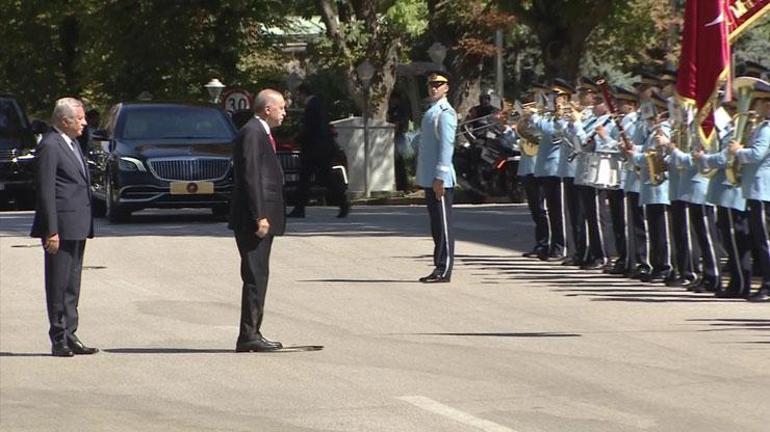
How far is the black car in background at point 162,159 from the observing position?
2778 centimetres

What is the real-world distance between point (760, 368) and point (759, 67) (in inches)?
185

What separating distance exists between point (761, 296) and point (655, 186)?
83.5 inches

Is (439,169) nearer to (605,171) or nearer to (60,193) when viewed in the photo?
(605,171)

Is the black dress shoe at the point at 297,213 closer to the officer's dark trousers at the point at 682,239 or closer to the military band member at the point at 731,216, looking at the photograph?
the officer's dark trousers at the point at 682,239

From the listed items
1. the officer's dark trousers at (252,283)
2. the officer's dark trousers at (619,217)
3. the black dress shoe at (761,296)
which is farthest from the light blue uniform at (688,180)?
the officer's dark trousers at (252,283)

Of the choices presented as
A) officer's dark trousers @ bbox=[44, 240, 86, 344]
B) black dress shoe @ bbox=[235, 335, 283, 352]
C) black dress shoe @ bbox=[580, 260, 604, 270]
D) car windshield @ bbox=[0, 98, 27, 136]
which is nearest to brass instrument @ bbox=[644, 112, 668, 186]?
black dress shoe @ bbox=[580, 260, 604, 270]

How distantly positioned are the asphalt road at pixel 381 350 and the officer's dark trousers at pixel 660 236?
1.14 feet

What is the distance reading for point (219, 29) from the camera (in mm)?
49000

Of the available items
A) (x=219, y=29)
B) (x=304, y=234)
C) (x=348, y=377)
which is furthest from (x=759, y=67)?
(x=219, y=29)

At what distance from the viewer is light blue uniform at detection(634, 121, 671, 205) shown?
18.8 meters

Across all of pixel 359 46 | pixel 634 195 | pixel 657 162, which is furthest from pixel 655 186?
pixel 359 46

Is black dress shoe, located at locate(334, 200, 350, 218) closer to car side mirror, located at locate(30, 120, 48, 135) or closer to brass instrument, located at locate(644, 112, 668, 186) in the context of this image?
car side mirror, located at locate(30, 120, 48, 135)

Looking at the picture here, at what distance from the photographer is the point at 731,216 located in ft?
57.8

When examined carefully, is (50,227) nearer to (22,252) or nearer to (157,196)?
(22,252)
